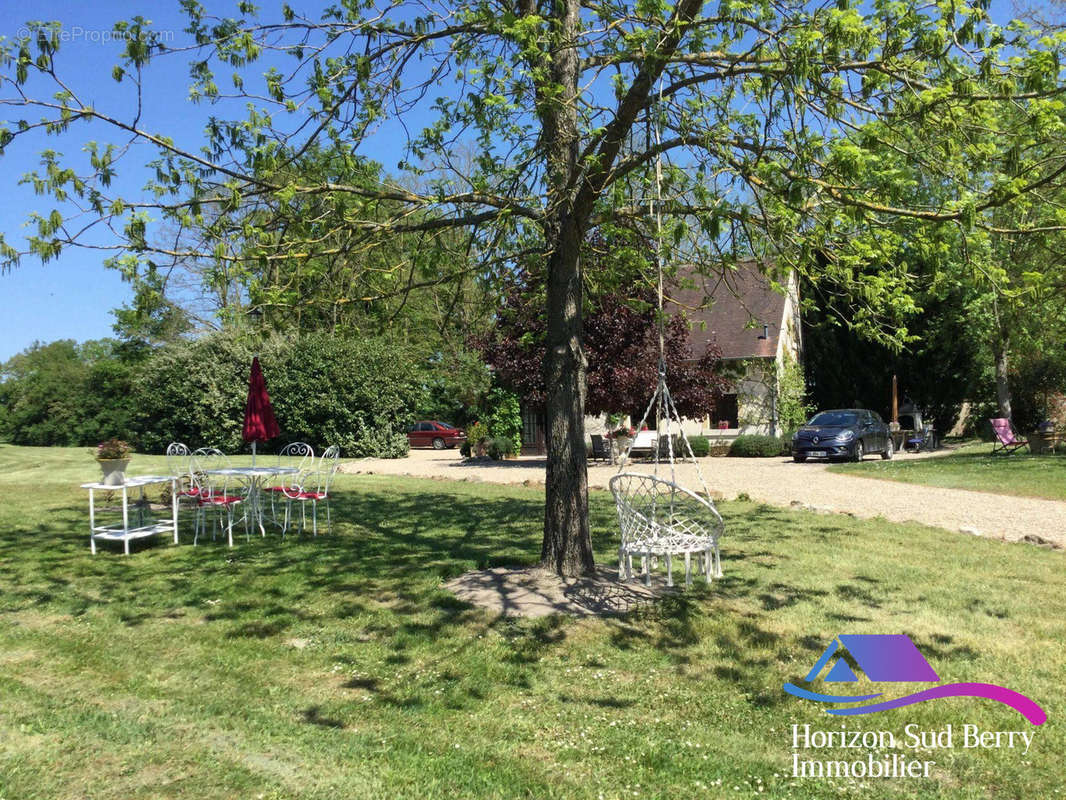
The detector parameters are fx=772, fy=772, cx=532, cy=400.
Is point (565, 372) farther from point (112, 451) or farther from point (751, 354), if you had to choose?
point (751, 354)

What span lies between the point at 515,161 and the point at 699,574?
4.40m

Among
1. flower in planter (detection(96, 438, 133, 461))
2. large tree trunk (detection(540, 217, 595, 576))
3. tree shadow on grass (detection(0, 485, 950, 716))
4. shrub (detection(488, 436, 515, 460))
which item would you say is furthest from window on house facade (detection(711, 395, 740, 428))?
flower in planter (detection(96, 438, 133, 461))

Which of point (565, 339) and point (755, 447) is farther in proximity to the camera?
point (755, 447)

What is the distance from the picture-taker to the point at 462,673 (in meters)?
4.77

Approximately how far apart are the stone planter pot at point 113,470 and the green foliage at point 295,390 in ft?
55.2

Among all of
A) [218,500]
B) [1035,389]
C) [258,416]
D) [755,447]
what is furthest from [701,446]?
[218,500]

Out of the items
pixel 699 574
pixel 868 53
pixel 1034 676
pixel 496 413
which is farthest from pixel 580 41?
pixel 496 413

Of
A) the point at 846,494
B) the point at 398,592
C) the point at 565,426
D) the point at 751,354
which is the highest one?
the point at 751,354

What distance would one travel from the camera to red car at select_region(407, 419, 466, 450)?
3575cm

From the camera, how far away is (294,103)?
6.88 meters

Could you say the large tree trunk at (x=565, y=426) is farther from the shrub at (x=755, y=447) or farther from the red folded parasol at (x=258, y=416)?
the shrub at (x=755, y=447)

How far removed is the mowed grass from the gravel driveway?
183 centimetres

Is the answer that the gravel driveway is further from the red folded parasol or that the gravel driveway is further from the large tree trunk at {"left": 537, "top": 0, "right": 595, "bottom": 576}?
the red folded parasol

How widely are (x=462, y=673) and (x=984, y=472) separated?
1513 centimetres
